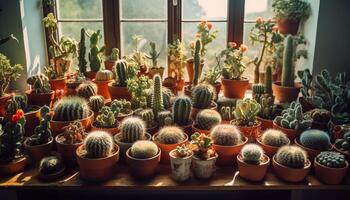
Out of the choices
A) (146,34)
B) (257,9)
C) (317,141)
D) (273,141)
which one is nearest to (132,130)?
(273,141)

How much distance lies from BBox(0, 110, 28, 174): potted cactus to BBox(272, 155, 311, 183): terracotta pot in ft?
5.18

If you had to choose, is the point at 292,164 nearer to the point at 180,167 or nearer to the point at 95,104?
the point at 180,167

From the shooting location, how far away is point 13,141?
2014mm

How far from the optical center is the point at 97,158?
1919mm

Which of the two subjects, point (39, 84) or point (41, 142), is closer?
point (41, 142)

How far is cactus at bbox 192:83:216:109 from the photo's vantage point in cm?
246

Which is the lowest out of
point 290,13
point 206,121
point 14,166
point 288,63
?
point 14,166

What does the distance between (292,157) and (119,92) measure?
4.67 ft

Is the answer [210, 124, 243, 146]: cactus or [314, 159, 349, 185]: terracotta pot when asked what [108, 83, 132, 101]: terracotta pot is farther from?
[314, 159, 349, 185]: terracotta pot

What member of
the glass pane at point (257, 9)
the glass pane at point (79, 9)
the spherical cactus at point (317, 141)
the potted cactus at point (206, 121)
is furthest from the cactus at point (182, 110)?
the glass pane at point (79, 9)

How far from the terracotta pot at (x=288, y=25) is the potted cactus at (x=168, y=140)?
Answer: 1.35 m

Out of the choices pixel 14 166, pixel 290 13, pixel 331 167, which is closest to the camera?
pixel 331 167

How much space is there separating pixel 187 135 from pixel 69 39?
148cm

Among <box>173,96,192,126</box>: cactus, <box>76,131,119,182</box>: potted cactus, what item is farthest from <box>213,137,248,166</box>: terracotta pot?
<box>76,131,119,182</box>: potted cactus
